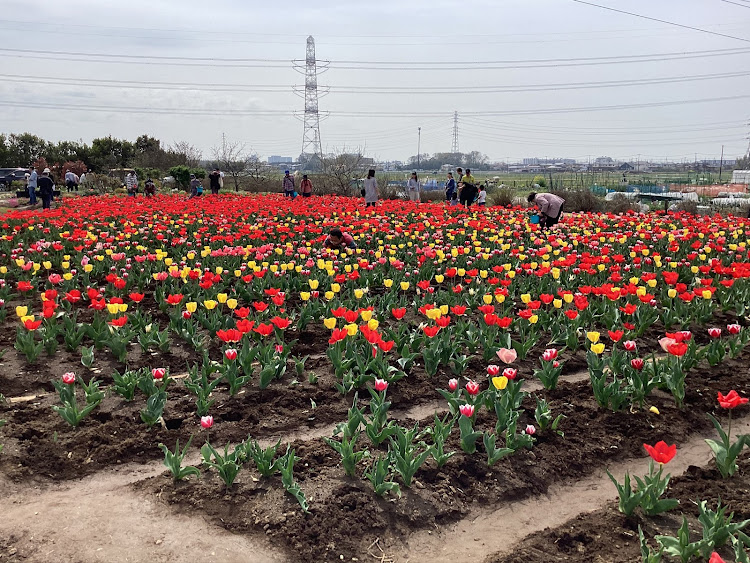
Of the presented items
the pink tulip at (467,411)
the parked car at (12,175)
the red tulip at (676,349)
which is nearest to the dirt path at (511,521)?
the pink tulip at (467,411)

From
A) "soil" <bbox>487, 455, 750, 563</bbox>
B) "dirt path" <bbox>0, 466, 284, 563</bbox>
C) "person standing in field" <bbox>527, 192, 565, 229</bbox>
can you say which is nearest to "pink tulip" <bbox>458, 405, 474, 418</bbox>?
"soil" <bbox>487, 455, 750, 563</bbox>

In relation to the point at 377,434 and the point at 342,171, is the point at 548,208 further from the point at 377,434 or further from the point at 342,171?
the point at 342,171

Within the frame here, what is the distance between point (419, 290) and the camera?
27.0 feet

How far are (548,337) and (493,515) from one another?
3.37 meters

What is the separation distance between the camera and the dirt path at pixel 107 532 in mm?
3146

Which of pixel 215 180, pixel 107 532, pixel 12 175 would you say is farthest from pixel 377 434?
pixel 12 175

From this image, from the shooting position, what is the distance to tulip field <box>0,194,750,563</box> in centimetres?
332

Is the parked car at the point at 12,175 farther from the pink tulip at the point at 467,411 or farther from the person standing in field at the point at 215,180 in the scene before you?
the pink tulip at the point at 467,411

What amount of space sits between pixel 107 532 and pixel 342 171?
27.1 metres

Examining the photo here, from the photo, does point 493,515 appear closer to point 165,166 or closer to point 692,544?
point 692,544

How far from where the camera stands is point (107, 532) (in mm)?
3322

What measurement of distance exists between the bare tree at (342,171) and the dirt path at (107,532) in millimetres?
25429

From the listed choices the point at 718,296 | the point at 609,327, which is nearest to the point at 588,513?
the point at 609,327

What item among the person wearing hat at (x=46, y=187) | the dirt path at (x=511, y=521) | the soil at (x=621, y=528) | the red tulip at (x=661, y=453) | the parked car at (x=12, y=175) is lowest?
the dirt path at (x=511, y=521)
